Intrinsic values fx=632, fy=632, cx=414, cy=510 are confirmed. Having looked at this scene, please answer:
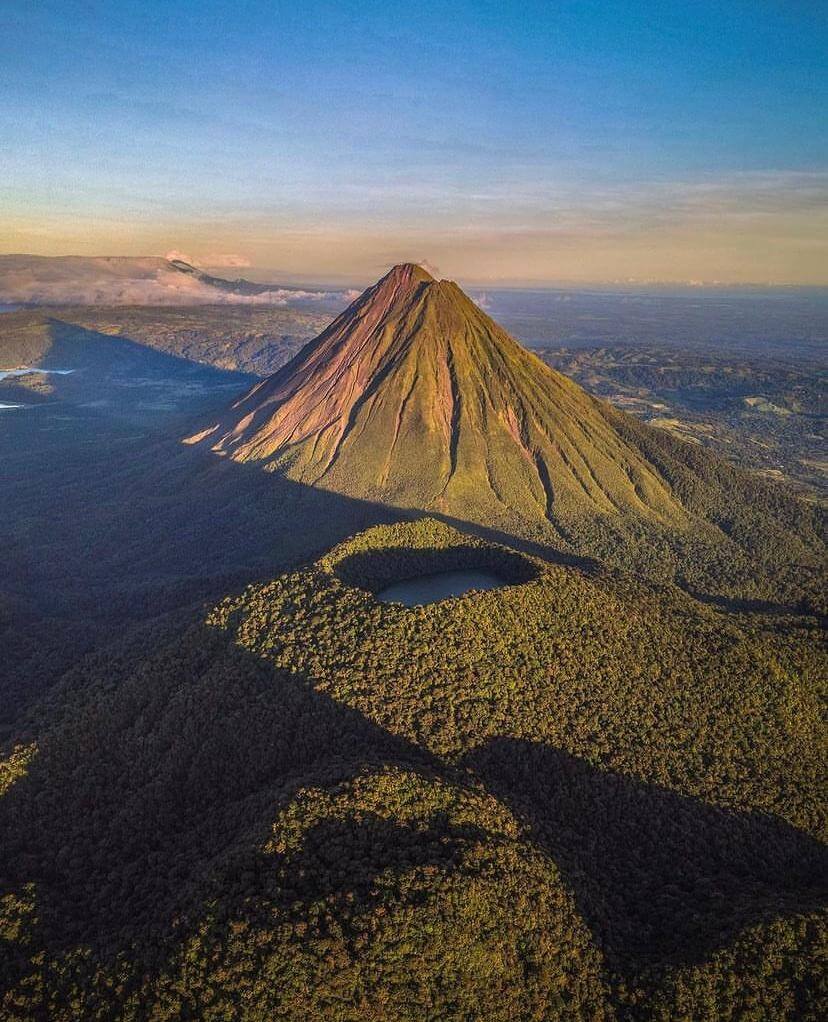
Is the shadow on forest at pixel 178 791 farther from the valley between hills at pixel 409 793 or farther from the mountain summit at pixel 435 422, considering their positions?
the mountain summit at pixel 435 422

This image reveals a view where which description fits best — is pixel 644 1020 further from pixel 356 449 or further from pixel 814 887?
pixel 356 449

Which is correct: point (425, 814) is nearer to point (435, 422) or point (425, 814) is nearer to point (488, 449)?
point (488, 449)

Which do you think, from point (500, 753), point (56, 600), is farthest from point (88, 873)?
point (56, 600)

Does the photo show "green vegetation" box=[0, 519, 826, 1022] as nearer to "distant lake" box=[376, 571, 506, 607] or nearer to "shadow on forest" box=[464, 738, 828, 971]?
"shadow on forest" box=[464, 738, 828, 971]

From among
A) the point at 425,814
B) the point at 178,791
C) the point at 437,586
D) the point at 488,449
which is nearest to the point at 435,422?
the point at 488,449

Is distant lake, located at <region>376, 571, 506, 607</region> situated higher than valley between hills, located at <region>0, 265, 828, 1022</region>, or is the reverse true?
distant lake, located at <region>376, 571, 506, 607</region>

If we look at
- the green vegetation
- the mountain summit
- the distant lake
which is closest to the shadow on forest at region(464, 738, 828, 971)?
the green vegetation
